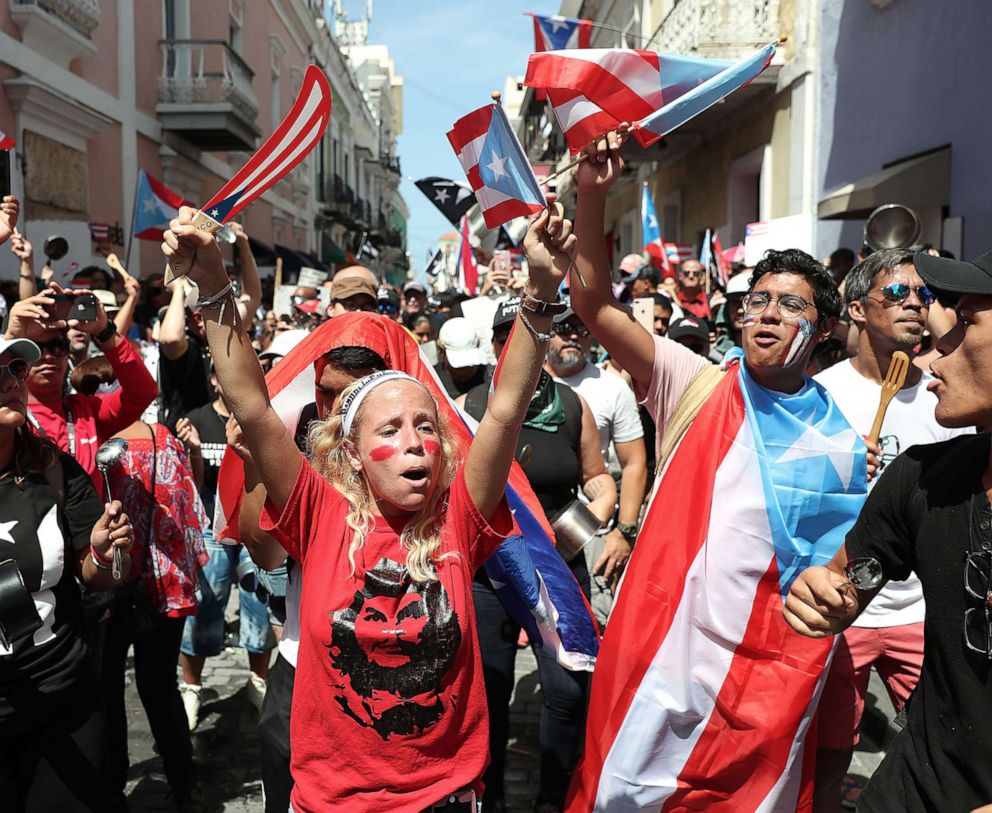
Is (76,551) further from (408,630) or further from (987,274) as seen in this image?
(987,274)

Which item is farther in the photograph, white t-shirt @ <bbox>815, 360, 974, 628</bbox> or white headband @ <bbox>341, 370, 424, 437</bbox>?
white t-shirt @ <bbox>815, 360, 974, 628</bbox>

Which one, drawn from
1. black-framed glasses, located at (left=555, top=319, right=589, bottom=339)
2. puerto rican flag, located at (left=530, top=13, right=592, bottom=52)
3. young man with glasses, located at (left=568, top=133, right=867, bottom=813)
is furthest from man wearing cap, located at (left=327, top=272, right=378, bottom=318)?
puerto rican flag, located at (left=530, top=13, right=592, bottom=52)

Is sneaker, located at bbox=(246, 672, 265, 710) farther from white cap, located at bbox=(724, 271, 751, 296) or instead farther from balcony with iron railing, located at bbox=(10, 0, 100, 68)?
balcony with iron railing, located at bbox=(10, 0, 100, 68)

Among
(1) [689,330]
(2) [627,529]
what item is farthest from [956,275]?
(1) [689,330]

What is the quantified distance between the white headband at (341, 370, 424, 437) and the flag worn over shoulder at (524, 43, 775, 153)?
96 cm

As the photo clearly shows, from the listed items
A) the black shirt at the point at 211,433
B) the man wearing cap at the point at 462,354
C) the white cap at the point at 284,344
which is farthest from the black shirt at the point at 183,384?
the man wearing cap at the point at 462,354

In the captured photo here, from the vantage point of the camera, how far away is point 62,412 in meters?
3.57

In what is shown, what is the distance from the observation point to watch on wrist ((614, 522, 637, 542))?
4.32m

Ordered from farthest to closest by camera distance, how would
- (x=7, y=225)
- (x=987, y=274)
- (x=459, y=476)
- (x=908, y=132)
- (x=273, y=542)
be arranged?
1. (x=908, y=132)
2. (x=7, y=225)
3. (x=273, y=542)
4. (x=459, y=476)
5. (x=987, y=274)

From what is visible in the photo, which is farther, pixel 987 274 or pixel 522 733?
pixel 522 733

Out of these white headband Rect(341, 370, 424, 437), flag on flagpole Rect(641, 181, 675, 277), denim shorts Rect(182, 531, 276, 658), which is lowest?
denim shorts Rect(182, 531, 276, 658)

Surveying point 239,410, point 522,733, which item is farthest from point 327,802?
point 522,733

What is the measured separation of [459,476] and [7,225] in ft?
8.97

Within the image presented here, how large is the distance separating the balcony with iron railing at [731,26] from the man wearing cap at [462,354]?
974 centimetres
